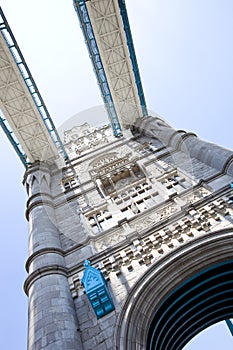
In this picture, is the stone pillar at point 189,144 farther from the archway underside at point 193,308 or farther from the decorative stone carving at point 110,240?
the decorative stone carving at point 110,240

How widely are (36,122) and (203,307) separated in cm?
1681

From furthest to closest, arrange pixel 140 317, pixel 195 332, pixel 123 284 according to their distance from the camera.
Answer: pixel 195 332 → pixel 123 284 → pixel 140 317

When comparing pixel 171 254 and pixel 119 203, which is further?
pixel 119 203

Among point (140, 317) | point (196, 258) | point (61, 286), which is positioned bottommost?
point (140, 317)

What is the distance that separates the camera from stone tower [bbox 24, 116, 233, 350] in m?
8.00

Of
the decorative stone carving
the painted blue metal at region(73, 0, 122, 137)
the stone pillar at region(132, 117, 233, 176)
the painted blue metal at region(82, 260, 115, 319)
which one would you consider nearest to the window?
the decorative stone carving

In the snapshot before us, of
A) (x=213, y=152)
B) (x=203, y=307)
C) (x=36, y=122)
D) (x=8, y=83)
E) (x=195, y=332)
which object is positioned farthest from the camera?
(x=36, y=122)

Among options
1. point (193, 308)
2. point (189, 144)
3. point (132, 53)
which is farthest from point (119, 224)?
point (132, 53)

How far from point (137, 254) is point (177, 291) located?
1.71 m

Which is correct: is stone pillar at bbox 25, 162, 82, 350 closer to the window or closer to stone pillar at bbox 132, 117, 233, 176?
the window

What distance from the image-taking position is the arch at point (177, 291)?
306 inches

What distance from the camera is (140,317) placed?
7.80m

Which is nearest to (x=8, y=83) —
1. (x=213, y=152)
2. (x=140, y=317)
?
(x=213, y=152)

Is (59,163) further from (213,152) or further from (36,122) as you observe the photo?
(213,152)
